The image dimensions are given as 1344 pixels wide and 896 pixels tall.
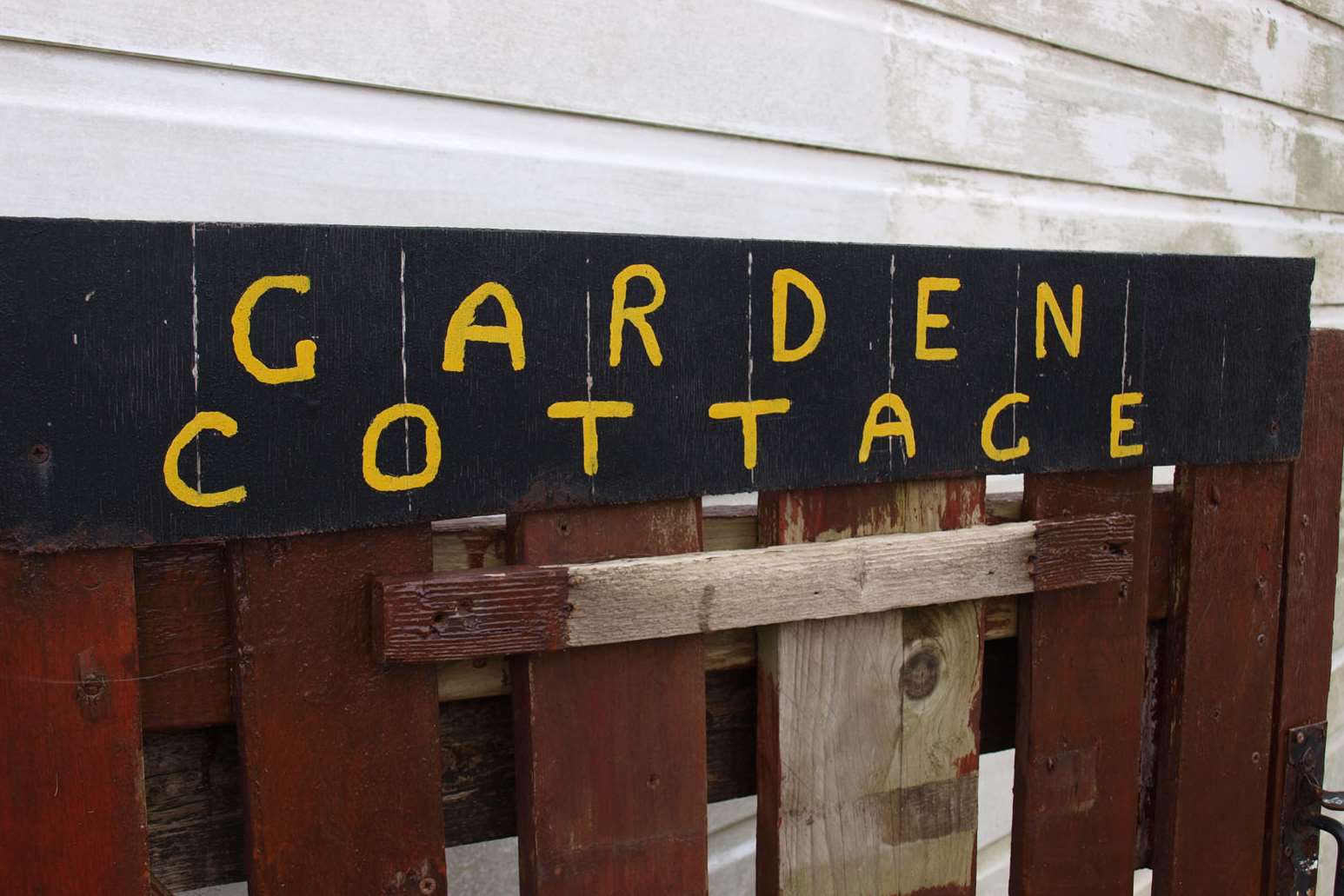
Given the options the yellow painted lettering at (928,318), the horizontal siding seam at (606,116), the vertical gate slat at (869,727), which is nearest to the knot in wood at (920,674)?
the vertical gate slat at (869,727)

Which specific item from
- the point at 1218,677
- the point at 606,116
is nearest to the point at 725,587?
the point at 1218,677

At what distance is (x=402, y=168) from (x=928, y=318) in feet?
2.80

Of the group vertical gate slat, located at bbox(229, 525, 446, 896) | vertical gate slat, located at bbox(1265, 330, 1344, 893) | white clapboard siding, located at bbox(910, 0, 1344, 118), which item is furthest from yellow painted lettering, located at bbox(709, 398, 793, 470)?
white clapboard siding, located at bbox(910, 0, 1344, 118)

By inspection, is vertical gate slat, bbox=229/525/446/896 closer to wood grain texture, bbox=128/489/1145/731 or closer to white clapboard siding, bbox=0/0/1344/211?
wood grain texture, bbox=128/489/1145/731

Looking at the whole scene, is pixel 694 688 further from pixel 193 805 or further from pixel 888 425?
pixel 193 805

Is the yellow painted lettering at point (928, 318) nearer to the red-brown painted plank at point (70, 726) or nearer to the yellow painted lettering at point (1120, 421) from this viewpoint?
the yellow painted lettering at point (1120, 421)

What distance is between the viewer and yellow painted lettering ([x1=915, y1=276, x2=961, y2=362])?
120 centimetres

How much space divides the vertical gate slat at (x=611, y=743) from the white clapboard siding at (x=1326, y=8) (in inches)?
123

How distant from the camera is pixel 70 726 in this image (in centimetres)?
87

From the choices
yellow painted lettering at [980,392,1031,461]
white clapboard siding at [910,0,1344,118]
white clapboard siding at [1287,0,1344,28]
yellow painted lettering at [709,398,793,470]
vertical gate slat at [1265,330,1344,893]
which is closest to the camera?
yellow painted lettering at [709,398,793,470]

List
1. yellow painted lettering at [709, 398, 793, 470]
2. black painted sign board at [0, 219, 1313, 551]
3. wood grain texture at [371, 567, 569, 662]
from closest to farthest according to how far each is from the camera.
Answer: black painted sign board at [0, 219, 1313, 551]
wood grain texture at [371, 567, 569, 662]
yellow painted lettering at [709, 398, 793, 470]

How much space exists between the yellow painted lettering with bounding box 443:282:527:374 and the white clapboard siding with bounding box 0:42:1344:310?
0.64 metres

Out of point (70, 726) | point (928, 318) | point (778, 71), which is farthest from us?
point (778, 71)

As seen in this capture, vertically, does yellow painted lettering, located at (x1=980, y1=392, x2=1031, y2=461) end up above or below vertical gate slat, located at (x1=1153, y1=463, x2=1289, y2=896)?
above
